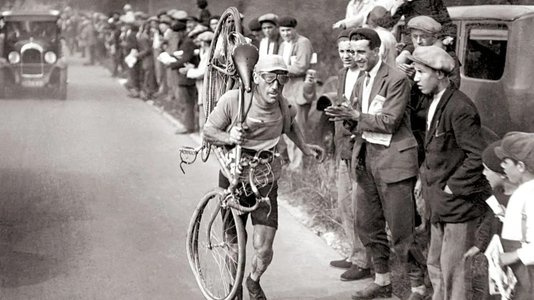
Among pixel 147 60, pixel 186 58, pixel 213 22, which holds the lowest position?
pixel 147 60

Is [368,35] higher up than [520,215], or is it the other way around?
[368,35]

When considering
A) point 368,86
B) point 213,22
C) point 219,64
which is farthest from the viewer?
point 213,22

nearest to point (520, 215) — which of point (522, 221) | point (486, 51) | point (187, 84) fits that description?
point (522, 221)

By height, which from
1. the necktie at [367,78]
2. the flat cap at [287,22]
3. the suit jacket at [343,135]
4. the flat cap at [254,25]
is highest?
the flat cap at [287,22]

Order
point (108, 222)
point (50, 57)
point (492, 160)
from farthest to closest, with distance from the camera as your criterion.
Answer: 1. point (50, 57)
2. point (108, 222)
3. point (492, 160)

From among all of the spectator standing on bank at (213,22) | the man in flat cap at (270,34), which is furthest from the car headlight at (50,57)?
the man in flat cap at (270,34)

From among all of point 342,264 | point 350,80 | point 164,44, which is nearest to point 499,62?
point 350,80

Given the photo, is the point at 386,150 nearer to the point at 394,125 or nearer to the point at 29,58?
the point at 394,125

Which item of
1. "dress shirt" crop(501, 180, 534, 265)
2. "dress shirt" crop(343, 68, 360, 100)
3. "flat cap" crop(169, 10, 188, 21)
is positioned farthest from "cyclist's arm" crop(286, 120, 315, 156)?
"flat cap" crop(169, 10, 188, 21)

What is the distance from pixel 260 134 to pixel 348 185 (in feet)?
5.35

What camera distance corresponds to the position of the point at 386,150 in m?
5.96

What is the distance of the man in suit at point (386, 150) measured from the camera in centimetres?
587

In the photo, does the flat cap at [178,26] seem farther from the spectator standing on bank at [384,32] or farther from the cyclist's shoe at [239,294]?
the cyclist's shoe at [239,294]

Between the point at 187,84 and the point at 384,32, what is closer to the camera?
the point at 384,32
